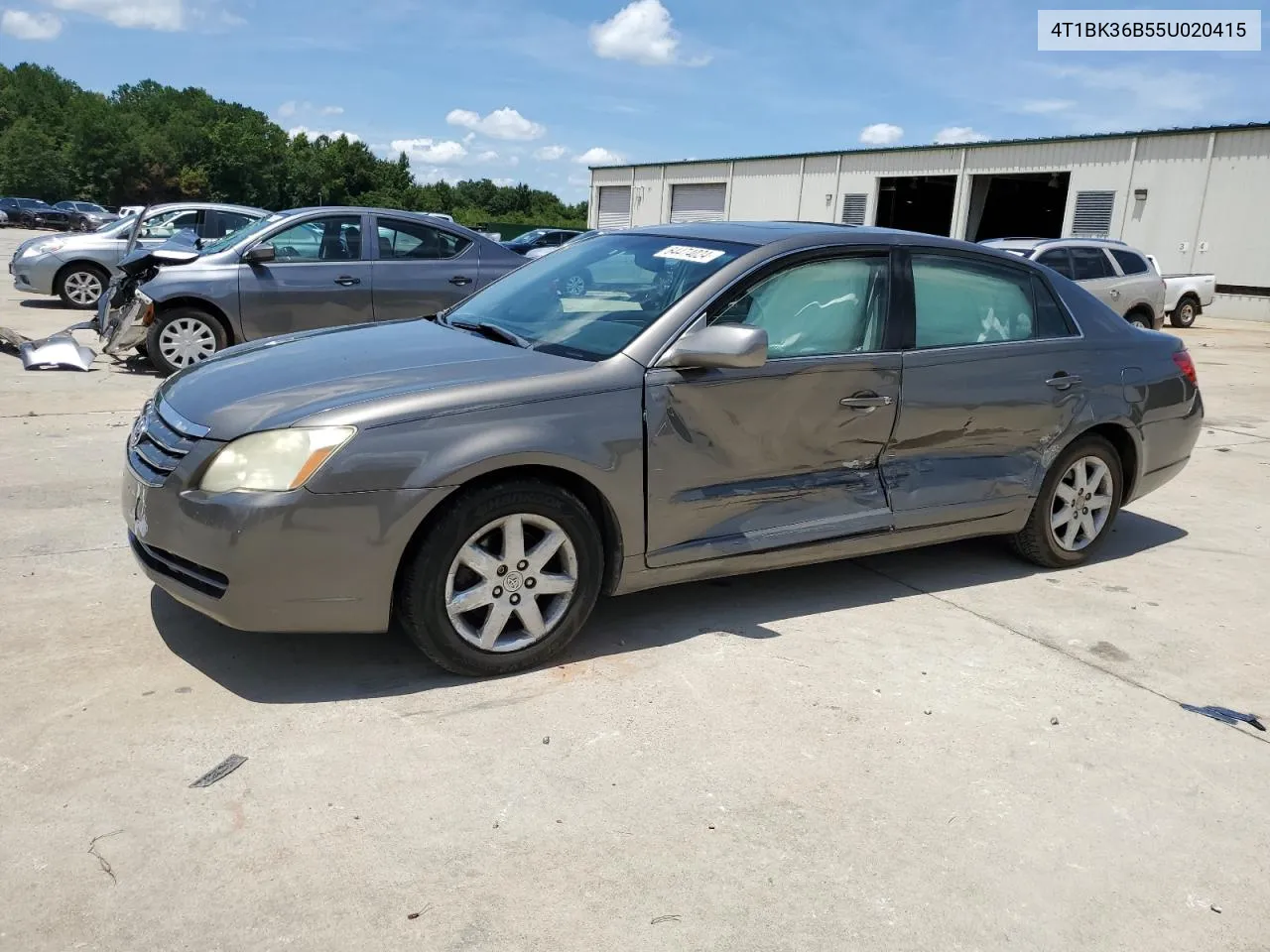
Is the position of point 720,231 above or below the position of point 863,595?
above

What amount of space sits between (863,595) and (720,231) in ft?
5.80

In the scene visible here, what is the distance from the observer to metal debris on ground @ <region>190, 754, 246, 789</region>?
297 centimetres

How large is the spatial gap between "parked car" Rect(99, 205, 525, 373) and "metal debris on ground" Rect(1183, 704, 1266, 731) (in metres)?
7.00

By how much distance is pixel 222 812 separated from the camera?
284 centimetres

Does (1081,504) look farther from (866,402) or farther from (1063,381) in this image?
(866,402)

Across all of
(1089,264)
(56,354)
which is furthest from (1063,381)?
(1089,264)

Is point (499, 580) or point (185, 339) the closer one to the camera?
point (499, 580)

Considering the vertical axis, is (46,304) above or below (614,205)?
below

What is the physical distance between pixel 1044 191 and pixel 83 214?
1862 inches

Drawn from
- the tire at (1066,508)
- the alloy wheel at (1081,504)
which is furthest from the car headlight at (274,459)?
the alloy wheel at (1081,504)

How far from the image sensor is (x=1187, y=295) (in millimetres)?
22359

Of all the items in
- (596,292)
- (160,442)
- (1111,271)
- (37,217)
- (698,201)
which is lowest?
(37,217)

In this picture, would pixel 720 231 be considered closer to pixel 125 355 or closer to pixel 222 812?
pixel 222 812

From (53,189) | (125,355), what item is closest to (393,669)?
(125,355)
